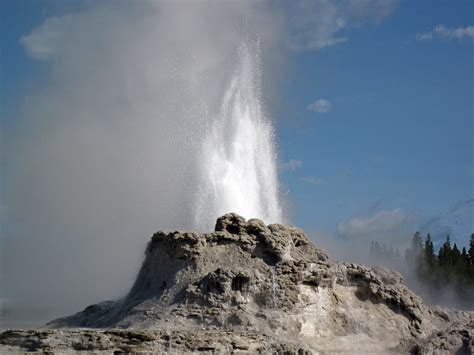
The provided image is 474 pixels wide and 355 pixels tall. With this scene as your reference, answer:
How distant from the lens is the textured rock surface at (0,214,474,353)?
20469 millimetres

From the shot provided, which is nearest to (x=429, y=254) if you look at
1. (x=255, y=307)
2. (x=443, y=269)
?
(x=443, y=269)

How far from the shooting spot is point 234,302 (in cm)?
2255

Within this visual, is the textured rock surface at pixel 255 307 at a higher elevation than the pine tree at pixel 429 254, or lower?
lower

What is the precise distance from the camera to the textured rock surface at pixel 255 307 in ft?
67.2

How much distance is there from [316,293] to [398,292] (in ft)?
12.3

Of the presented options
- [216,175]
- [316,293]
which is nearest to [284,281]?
[316,293]

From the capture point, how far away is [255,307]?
22.8 metres

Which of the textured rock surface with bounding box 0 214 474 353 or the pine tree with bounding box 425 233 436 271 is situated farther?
the pine tree with bounding box 425 233 436 271

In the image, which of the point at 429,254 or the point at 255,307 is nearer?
the point at 255,307

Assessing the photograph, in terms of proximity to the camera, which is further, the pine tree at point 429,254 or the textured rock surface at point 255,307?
the pine tree at point 429,254

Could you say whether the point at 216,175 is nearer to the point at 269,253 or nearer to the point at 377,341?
the point at 269,253

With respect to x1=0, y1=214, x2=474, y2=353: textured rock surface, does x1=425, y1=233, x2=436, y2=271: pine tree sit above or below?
above

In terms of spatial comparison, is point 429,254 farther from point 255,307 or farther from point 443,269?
point 255,307

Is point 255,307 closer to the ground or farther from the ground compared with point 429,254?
closer to the ground
